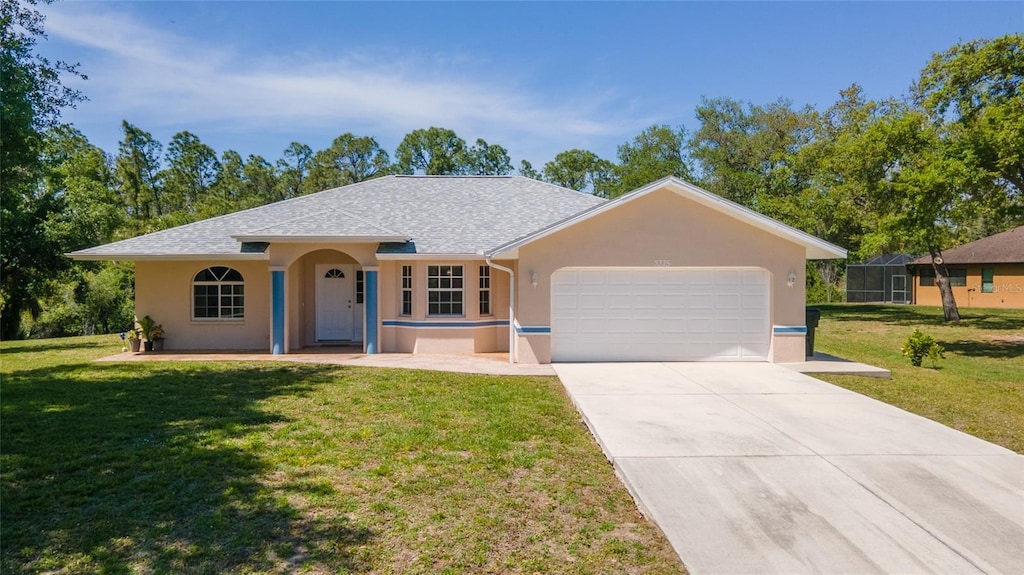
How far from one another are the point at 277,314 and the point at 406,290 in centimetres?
330

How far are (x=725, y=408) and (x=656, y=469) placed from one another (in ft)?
10.8

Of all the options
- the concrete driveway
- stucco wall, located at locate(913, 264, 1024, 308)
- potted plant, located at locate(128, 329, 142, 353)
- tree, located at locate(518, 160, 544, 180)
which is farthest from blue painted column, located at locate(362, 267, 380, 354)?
tree, located at locate(518, 160, 544, 180)

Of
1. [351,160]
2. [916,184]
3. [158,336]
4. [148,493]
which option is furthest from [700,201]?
[351,160]

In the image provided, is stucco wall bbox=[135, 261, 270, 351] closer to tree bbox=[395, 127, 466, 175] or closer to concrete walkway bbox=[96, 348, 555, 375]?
concrete walkway bbox=[96, 348, 555, 375]

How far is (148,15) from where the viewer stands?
40.7 ft

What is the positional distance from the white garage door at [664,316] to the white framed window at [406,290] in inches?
165

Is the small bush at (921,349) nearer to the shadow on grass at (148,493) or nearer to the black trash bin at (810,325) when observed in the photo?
the black trash bin at (810,325)

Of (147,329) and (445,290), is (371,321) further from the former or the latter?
(147,329)

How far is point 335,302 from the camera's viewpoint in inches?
647

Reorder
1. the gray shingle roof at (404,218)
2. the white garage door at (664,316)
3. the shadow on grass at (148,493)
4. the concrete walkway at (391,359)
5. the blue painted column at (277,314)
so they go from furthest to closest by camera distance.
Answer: the gray shingle roof at (404,218), the blue painted column at (277,314), the white garage door at (664,316), the concrete walkway at (391,359), the shadow on grass at (148,493)

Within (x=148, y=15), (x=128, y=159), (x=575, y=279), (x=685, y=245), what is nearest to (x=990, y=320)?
(x=685, y=245)

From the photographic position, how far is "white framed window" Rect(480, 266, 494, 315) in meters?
15.2

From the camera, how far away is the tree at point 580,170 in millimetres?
51500

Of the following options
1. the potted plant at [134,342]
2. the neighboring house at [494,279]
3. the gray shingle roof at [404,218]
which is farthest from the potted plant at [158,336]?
the gray shingle roof at [404,218]
